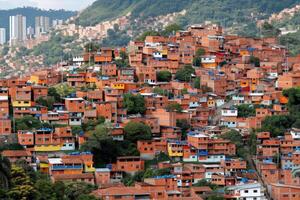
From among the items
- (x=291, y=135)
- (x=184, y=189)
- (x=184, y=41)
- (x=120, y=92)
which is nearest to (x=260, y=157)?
(x=291, y=135)

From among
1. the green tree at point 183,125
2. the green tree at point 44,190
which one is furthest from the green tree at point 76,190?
the green tree at point 183,125

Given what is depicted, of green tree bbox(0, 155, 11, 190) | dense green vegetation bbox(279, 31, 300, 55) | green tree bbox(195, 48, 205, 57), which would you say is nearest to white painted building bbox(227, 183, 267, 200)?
green tree bbox(0, 155, 11, 190)

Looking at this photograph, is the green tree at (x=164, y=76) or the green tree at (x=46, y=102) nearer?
the green tree at (x=46, y=102)

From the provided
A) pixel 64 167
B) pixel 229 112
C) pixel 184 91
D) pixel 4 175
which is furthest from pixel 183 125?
pixel 4 175

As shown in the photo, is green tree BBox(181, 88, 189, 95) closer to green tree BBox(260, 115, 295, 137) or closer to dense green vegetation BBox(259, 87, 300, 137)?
dense green vegetation BBox(259, 87, 300, 137)

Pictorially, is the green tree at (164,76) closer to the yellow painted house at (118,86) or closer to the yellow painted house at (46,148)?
the yellow painted house at (118,86)

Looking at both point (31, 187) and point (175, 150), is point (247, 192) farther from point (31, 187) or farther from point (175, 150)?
point (31, 187)
